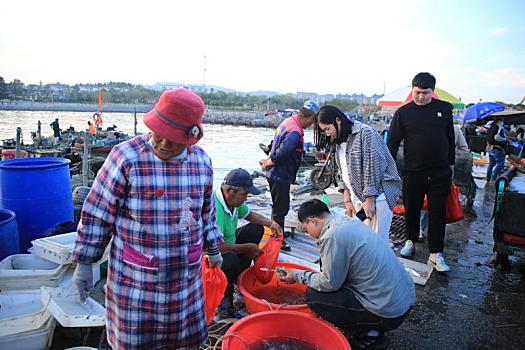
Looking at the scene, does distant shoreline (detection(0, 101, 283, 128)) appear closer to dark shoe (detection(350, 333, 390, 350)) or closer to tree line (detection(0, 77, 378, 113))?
tree line (detection(0, 77, 378, 113))

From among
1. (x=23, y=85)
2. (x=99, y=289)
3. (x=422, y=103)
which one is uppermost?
(x=23, y=85)

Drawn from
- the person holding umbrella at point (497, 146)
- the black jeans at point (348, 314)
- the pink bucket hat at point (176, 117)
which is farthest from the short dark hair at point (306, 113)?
the person holding umbrella at point (497, 146)

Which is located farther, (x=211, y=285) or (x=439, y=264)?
(x=439, y=264)

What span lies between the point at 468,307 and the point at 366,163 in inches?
60.3

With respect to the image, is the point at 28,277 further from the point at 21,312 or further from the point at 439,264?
the point at 439,264

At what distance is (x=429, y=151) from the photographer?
3.67 m

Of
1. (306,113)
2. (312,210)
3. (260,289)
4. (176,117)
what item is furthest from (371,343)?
(306,113)

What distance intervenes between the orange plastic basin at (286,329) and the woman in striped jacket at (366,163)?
3.79ft

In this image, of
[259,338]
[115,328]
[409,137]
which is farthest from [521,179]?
[115,328]

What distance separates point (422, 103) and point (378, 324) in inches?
89.5

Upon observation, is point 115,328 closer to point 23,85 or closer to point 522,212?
point 522,212

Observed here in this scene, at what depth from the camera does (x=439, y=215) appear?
3744mm

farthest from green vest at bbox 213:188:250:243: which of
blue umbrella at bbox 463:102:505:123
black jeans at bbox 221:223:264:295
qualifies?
blue umbrella at bbox 463:102:505:123

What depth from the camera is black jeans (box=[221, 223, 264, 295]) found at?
2822mm
